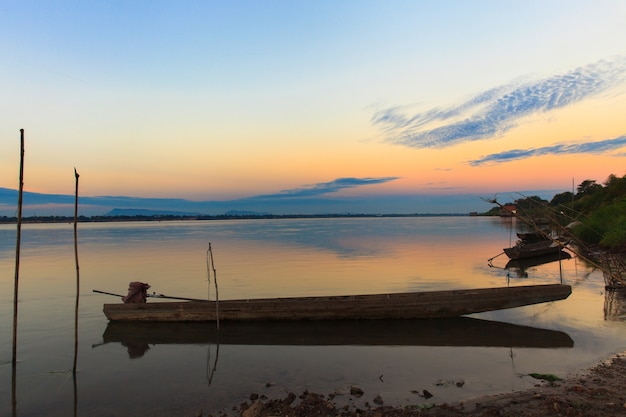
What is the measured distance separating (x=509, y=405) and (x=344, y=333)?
4.51 metres

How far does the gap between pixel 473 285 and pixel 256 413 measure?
41.7 ft

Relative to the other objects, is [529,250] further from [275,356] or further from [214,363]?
[214,363]

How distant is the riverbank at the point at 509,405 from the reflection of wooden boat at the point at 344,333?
2.82 metres

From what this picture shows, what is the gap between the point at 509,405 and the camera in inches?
205

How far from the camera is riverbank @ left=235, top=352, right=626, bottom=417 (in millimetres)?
4895

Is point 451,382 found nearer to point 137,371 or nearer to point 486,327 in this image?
point 486,327

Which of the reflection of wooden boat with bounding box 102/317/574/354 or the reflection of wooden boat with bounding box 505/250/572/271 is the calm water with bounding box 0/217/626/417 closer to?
the reflection of wooden boat with bounding box 102/317/574/354

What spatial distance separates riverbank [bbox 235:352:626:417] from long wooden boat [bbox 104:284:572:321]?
3935 mm

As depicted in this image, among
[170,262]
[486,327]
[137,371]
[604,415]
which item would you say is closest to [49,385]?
[137,371]

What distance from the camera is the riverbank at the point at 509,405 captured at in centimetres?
489

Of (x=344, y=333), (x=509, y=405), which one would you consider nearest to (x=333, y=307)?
(x=344, y=333)

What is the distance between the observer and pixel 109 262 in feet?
78.1

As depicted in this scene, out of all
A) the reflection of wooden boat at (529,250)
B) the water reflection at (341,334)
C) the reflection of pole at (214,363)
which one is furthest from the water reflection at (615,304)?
the reflection of wooden boat at (529,250)

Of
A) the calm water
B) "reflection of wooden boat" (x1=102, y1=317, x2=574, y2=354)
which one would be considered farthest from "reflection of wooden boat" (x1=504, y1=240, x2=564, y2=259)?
"reflection of wooden boat" (x1=102, y1=317, x2=574, y2=354)
